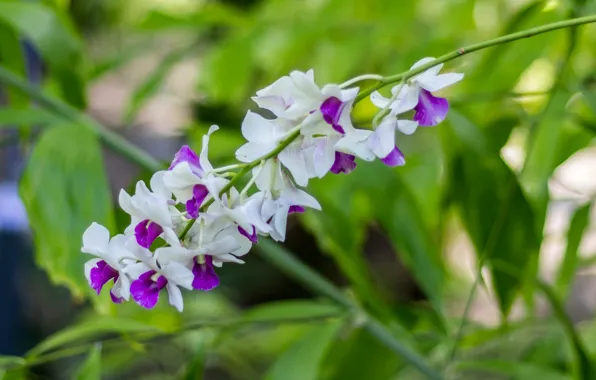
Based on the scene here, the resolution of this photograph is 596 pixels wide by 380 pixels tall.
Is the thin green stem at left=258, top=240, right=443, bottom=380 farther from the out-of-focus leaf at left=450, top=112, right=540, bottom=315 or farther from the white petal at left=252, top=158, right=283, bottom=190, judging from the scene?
the white petal at left=252, top=158, right=283, bottom=190

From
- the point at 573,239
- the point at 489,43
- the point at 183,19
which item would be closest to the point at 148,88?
the point at 183,19

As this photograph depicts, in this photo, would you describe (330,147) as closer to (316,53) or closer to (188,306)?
(316,53)

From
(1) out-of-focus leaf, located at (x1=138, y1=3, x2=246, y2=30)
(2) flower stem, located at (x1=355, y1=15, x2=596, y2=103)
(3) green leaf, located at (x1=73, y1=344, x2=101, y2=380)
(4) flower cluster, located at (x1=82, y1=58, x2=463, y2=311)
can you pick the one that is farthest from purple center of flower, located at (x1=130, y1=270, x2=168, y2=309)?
(1) out-of-focus leaf, located at (x1=138, y1=3, x2=246, y2=30)

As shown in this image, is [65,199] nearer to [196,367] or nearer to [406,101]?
[196,367]

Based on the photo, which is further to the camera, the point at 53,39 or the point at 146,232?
the point at 53,39

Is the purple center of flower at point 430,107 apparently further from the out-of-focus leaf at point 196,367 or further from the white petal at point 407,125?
the out-of-focus leaf at point 196,367
